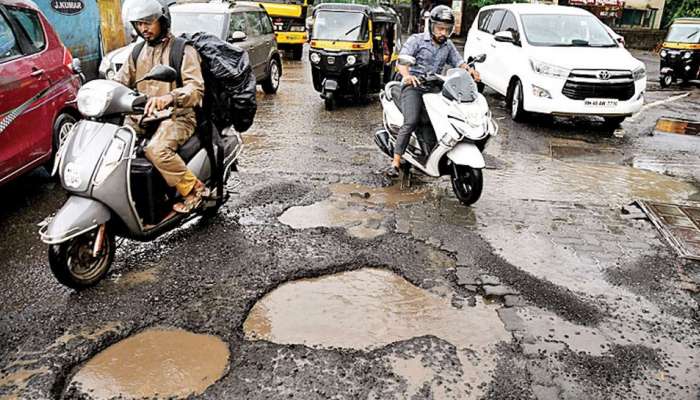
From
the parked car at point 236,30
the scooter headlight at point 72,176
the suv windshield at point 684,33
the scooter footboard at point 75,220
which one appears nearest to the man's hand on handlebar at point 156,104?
the scooter headlight at point 72,176

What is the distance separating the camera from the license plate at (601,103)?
863 cm

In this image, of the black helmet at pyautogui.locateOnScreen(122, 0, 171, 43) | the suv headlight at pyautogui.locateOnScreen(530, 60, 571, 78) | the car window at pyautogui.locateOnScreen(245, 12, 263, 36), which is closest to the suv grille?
the suv headlight at pyautogui.locateOnScreen(530, 60, 571, 78)

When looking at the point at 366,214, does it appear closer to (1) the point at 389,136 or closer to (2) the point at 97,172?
(1) the point at 389,136

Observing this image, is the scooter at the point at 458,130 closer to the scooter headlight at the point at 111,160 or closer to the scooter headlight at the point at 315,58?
the scooter headlight at the point at 111,160

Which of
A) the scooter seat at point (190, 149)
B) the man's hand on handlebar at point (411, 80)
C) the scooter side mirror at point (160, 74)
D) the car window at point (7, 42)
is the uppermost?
the scooter side mirror at point (160, 74)

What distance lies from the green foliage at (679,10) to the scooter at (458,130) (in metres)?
27.8

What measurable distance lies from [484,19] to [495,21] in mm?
867

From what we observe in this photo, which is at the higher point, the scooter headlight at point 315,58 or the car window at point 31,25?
the car window at point 31,25

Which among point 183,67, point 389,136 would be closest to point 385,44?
point 389,136

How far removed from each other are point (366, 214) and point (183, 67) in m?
2.15

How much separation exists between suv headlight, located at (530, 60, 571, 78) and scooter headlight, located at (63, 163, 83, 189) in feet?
23.9

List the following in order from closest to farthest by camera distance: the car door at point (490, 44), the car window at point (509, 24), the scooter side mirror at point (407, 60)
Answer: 1. the scooter side mirror at point (407, 60)
2. the car window at point (509, 24)
3. the car door at point (490, 44)

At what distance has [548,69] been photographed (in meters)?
8.86

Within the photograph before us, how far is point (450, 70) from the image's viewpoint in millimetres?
5758
